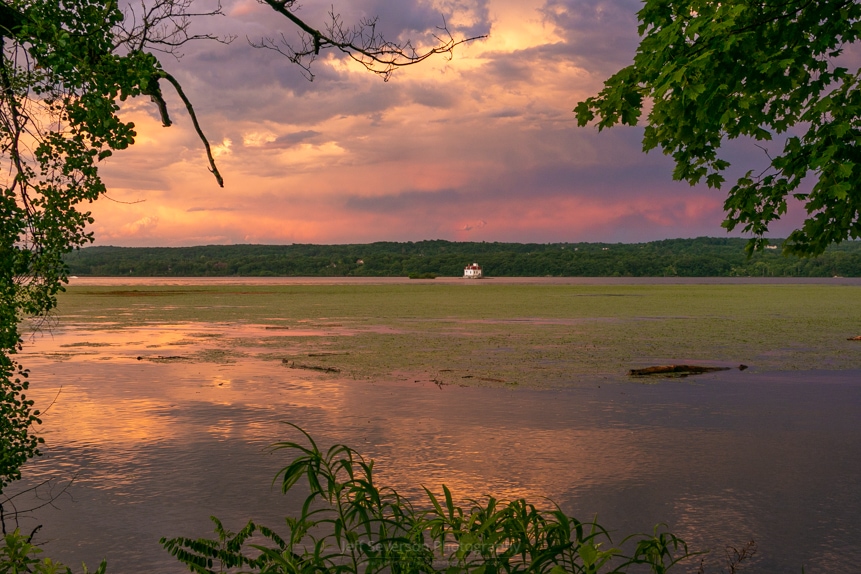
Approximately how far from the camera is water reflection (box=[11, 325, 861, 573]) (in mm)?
8398

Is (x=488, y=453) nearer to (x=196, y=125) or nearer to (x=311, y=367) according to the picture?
(x=196, y=125)

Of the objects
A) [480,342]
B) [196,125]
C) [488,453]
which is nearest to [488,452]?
[488,453]

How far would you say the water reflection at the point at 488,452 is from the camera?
8.40m

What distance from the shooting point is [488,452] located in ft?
37.8

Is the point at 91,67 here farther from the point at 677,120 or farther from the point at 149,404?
the point at 149,404

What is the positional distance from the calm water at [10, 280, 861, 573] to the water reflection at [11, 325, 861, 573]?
4 cm

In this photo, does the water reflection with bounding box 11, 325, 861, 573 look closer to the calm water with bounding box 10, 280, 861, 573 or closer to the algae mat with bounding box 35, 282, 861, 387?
the calm water with bounding box 10, 280, 861, 573

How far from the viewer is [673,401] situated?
1609 centimetres

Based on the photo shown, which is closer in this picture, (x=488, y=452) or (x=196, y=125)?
(x=196, y=125)

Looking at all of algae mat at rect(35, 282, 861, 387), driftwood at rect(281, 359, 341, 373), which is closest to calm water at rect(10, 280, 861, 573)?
driftwood at rect(281, 359, 341, 373)

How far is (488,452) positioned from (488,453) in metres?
0.06

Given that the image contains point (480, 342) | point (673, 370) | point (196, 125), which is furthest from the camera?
point (480, 342)

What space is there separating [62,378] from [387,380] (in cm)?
786

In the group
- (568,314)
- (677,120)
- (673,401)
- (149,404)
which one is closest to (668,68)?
(677,120)
